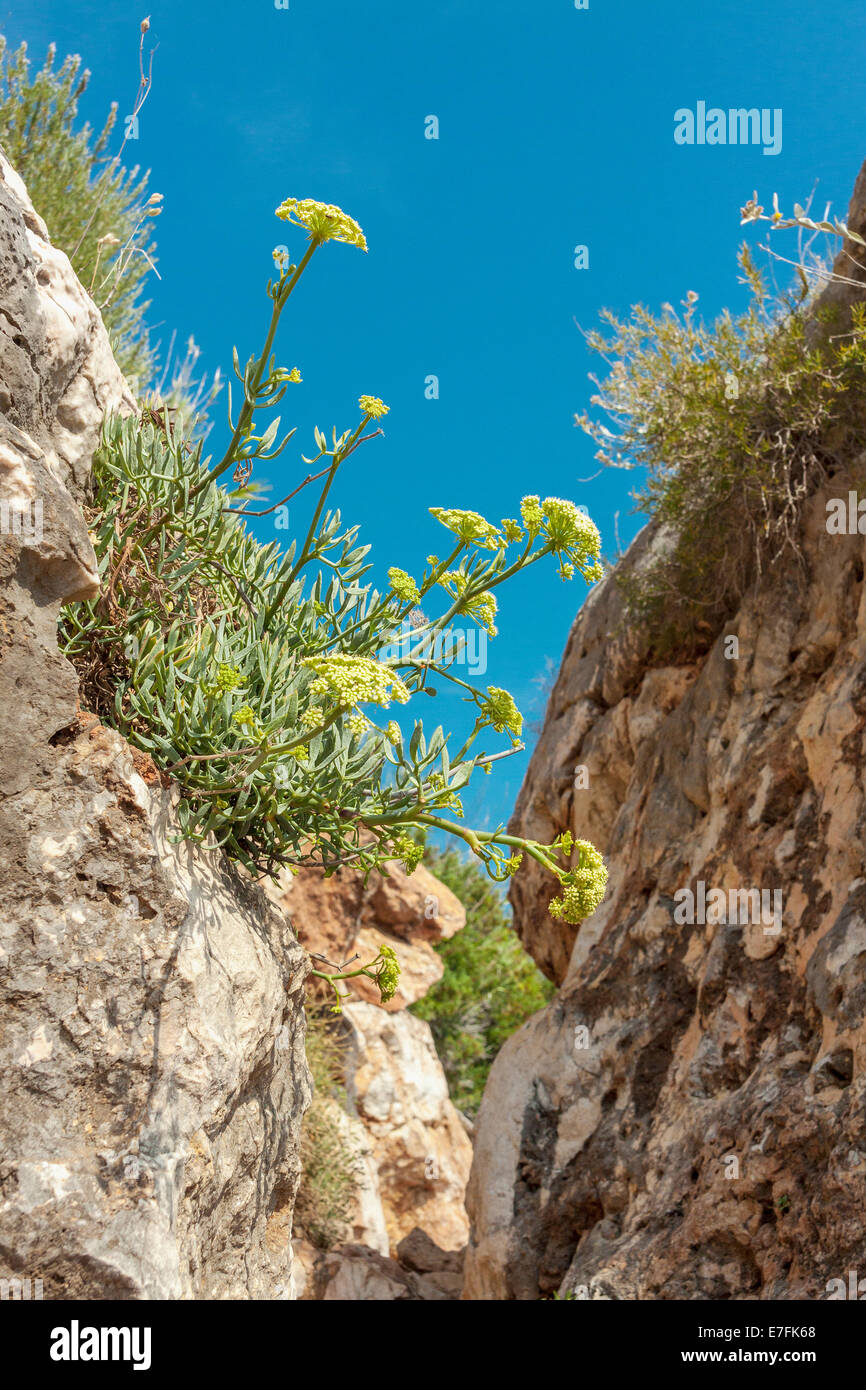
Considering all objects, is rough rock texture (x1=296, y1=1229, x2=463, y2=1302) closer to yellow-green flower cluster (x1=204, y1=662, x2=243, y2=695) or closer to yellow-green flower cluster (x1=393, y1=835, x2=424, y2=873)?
yellow-green flower cluster (x1=393, y1=835, x2=424, y2=873)

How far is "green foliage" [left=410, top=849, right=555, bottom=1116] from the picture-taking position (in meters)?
19.2

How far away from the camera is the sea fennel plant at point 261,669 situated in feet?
11.1

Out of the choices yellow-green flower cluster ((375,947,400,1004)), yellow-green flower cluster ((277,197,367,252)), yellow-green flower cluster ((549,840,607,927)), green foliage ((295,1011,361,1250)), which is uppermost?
yellow-green flower cluster ((277,197,367,252))

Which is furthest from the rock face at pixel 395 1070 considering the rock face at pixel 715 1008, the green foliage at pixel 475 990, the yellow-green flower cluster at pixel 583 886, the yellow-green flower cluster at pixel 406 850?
the yellow-green flower cluster at pixel 583 886

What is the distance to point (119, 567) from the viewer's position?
3.55 meters

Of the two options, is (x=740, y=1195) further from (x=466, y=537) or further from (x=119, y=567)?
(x=119, y=567)

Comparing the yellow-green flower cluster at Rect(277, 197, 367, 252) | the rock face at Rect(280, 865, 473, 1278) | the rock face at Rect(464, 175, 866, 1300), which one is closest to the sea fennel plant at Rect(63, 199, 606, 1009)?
the yellow-green flower cluster at Rect(277, 197, 367, 252)

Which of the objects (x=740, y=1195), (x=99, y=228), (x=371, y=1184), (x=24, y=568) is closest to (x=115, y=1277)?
(x=24, y=568)

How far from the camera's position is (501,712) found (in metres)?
3.59

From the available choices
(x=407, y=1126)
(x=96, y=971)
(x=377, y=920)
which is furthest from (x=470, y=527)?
(x=407, y=1126)

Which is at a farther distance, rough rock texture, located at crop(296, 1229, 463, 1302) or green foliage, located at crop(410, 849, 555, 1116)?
green foliage, located at crop(410, 849, 555, 1116)

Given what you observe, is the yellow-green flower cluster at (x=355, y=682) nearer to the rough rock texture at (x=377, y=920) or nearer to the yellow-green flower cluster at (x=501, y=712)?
the yellow-green flower cluster at (x=501, y=712)

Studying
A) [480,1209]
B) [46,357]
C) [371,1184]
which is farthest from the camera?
[371,1184]

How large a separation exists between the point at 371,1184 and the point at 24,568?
1275cm
